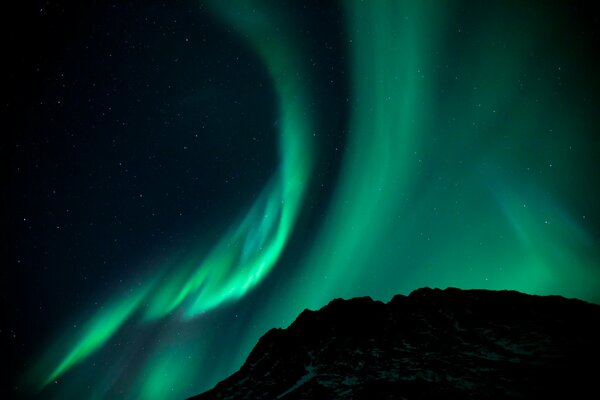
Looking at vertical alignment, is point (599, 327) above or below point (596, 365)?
above

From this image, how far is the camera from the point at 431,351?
2219 cm

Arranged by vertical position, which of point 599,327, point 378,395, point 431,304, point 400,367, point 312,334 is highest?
point 431,304

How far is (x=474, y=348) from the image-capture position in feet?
71.4

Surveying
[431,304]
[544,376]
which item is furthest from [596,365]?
[431,304]

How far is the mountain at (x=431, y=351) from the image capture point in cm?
1638

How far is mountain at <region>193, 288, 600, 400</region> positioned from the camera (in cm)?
1638

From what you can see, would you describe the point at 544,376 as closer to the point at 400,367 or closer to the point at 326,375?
the point at 400,367

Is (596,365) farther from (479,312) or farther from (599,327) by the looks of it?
(479,312)

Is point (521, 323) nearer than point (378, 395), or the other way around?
point (378, 395)

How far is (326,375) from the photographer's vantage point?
808 inches

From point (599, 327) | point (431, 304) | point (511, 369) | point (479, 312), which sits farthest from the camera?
point (431, 304)

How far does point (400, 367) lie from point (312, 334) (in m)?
9.57

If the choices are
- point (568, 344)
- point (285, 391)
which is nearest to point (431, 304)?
point (568, 344)

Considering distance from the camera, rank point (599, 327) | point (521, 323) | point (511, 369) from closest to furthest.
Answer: point (511, 369)
point (599, 327)
point (521, 323)
